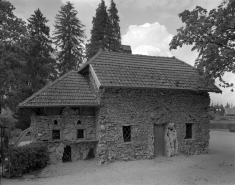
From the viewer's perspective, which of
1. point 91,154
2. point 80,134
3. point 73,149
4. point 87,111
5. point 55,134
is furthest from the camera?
point 91,154

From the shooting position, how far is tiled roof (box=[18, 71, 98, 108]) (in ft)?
37.4

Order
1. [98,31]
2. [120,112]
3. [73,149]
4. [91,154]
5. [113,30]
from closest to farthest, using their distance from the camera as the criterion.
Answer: [73,149]
[120,112]
[91,154]
[98,31]
[113,30]

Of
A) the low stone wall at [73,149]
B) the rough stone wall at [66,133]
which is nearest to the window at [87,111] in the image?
the rough stone wall at [66,133]

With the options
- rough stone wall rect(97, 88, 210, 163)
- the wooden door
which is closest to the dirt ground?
the wooden door

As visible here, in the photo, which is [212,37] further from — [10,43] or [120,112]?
[10,43]

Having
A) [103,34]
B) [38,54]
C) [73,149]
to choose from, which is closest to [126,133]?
[73,149]

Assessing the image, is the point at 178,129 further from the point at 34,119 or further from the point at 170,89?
the point at 34,119

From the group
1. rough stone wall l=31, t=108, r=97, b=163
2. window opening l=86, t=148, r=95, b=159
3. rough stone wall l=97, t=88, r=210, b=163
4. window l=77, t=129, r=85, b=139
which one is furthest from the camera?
window opening l=86, t=148, r=95, b=159

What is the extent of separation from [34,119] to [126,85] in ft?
17.4

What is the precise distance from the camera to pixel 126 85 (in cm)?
1203

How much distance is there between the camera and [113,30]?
90.3ft

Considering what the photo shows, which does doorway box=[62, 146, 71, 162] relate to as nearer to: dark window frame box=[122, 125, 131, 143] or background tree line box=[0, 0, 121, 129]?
dark window frame box=[122, 125, 131, 143]

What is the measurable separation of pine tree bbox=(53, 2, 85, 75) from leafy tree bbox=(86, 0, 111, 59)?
1.63 meters

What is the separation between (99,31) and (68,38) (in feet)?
12.8
